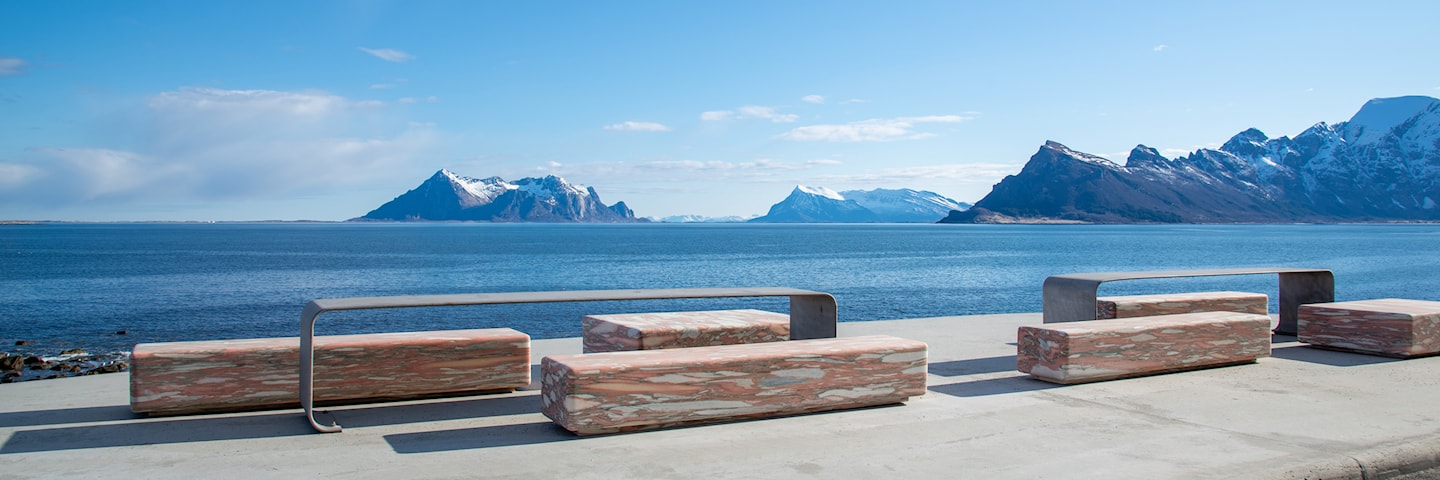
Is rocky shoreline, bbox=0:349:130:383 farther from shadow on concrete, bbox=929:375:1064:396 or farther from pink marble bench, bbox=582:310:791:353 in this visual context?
shadow on concrete, bbox=929:375:1064:396

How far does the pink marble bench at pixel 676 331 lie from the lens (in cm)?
850

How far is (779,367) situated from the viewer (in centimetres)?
702

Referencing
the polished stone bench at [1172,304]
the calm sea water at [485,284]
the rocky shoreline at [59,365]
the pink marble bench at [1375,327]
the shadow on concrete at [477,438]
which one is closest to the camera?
the shadow on concrete at [477,438]

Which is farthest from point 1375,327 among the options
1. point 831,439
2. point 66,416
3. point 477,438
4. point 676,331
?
point 66,416

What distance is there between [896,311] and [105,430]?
1177 inches

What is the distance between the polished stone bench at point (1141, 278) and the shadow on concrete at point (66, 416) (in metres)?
8.60

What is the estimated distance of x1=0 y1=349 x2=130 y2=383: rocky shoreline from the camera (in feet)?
58.4

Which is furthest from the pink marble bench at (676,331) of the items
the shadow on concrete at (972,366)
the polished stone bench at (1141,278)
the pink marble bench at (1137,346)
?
the polished stone bench at (1141,278)

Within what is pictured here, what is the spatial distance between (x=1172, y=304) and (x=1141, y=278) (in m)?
0.57

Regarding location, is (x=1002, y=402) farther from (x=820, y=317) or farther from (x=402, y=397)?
(x=402, y=397)

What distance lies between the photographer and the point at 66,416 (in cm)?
716

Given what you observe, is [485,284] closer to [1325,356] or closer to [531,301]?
[1325,356]

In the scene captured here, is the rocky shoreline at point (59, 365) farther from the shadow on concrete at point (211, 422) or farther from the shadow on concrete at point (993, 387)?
the shadow on concrete at point (993, 387)

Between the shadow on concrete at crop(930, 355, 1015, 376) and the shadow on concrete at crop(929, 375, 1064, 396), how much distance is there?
0.52 metres
